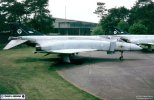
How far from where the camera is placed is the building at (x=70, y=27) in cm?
9350

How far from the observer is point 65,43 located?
26.9 m

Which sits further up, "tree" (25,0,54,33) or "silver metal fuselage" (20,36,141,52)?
"tree" (25,0,54,33)

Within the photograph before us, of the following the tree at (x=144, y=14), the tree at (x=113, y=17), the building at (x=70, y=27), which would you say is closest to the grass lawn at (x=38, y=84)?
the tree at (x=113, y=17)

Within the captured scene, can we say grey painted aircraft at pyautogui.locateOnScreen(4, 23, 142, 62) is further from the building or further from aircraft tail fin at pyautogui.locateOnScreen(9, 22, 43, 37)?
the building

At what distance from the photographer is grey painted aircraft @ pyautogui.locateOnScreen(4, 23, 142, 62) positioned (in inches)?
1015

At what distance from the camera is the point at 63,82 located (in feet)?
55.9

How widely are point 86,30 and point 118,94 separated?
8562 centimetres

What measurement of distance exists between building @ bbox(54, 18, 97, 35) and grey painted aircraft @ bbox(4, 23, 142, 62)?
62170mm

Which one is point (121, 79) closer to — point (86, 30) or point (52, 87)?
point (52, 87)

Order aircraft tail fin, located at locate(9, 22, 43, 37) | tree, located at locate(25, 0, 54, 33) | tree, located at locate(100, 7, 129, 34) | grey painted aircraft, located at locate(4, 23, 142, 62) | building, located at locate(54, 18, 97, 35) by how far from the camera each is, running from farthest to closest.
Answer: building, located at locate(54, 18, 97, 35) → tree, located at locate(100, 7, 129, 34) → tree, located at locate(25, 0, 54, 33) → aircraft tail fin, located at locate(9, 22, 43, 37) → grey painted aircraft, located at locate(4, 23, 142, 62)

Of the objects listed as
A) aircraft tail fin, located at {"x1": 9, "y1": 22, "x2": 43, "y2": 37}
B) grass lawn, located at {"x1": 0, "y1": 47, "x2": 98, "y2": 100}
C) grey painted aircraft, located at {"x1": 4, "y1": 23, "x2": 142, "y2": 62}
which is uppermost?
aircraft tail fin, located at {"x1": 9, "y1": 22, "x2": 43, "y2": 37}

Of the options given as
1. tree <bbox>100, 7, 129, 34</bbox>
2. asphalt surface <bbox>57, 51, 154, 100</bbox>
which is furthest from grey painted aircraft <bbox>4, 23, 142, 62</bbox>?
tree <bbox>100, 7, 129, 34</bbox>

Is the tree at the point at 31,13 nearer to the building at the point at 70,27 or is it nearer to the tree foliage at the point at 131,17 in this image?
the tree foliage at the point at 131,17

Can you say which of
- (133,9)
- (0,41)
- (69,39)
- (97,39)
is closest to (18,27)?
(69,39)
